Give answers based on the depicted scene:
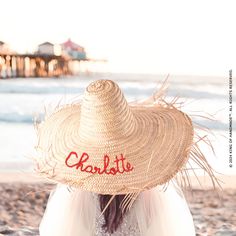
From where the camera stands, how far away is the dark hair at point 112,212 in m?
1.07

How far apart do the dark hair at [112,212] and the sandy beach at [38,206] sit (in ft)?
3.74

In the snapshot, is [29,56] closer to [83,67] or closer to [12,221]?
[83,67]

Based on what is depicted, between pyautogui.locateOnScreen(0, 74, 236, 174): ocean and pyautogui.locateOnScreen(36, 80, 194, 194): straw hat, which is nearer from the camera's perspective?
pyautogui.locateOnScreen(36, 80, 194, 194): straw hat

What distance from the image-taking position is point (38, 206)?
2.29m

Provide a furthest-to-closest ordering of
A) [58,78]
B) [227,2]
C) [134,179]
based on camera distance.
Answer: [58,78] < [227,2] < [134,179]

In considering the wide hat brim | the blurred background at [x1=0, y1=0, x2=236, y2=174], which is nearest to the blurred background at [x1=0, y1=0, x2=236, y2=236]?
the blurred background at [x1=0, y1=0, x2=236, y2=174]

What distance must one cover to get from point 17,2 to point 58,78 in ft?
1.05

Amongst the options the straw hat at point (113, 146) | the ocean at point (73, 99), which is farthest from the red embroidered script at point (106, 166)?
the ocean at point (73, 99)

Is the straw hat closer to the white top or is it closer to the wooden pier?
the white top

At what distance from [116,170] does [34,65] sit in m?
1.32

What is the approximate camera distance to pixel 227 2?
2164mm

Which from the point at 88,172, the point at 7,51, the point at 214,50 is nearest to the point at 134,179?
Result: the point at 88,172

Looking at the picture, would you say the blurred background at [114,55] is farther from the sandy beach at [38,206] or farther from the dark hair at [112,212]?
the dark hair at [112,212]

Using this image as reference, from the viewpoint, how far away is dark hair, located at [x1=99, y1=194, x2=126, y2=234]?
107 centimetres
